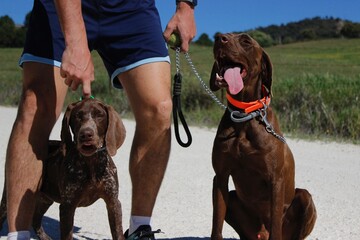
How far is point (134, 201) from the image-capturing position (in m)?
4.47

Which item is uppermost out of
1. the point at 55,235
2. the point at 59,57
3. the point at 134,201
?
the point at 59,57

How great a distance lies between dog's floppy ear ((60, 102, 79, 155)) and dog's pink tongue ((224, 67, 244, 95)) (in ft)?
3.39

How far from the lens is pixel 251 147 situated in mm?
4113

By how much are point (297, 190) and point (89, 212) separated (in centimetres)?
239

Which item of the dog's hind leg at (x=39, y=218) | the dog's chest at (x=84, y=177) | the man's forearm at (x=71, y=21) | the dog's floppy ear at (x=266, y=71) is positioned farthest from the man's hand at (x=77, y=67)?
the dog's hind leg at (x=39, y=218)

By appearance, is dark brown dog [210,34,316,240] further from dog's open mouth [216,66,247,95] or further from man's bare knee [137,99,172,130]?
man's bare knee [137,99,172,130]

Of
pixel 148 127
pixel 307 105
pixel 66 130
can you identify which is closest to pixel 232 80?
pixel 148 127

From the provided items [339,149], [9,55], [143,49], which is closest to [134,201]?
[143,49]

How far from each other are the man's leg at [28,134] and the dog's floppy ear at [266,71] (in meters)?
1.39

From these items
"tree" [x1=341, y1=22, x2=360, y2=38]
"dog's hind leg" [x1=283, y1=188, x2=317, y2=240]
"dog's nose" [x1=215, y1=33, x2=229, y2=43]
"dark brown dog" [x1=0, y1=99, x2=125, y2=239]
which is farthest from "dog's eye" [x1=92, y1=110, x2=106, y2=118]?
"tree" [x1=341, y1=22, x2=360, y2=38]

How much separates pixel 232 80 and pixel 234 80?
0.02 m

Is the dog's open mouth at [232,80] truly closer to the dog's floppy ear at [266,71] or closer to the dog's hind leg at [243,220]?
the dog's floppy ear at [266,71]

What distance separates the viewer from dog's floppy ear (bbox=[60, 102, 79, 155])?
398 centimetres

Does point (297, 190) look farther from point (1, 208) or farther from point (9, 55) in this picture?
point (9, 55)
